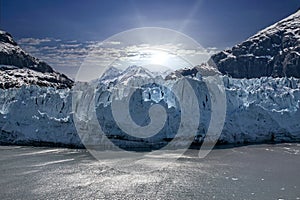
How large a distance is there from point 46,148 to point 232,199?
893cm

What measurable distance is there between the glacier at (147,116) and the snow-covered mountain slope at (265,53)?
6858 centimetres

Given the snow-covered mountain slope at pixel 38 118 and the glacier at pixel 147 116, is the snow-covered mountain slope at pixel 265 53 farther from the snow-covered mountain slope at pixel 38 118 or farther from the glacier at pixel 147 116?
→ the snow-covered mountain slope at pixel 38 118

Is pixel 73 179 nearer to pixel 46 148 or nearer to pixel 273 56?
pixel 46 148

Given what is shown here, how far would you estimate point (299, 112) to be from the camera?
1526 cm

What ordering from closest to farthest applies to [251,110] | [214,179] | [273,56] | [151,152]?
[214,179], [151,152], [251,110], [273,56]

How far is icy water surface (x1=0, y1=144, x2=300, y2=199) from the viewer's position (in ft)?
27.2

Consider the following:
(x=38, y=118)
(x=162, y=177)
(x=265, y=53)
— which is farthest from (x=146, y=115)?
(x=265, y=53)

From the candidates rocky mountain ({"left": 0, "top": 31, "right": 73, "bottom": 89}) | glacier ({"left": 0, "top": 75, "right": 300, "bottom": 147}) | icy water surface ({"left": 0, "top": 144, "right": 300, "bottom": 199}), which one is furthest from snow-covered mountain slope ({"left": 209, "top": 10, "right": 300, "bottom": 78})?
icy water surface ({"left": 0, "top": 144, "right": 300, "bottom": 199})

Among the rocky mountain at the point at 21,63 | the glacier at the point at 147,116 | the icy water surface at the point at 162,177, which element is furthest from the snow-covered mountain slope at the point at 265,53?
the icy water surface at the point at 162,177

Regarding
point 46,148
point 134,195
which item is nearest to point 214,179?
point 134,195

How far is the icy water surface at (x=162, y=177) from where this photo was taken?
27.2 ft

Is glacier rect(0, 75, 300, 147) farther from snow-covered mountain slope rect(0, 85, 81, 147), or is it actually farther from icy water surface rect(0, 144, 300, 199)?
icy water surface rect(0, 144, 300, 199)

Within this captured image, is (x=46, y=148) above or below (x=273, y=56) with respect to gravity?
below

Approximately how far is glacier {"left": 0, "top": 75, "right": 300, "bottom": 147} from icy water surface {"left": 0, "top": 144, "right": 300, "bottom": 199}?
1482 mm
